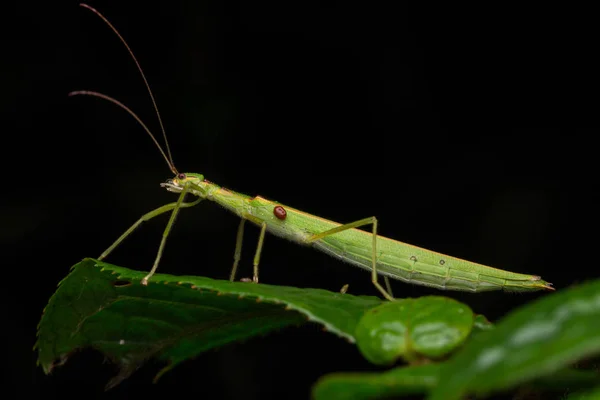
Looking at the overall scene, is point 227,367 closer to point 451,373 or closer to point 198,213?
point 198,213

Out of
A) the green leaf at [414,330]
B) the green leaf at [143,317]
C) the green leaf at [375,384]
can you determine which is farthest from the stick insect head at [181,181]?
the green leaf at [375,384]

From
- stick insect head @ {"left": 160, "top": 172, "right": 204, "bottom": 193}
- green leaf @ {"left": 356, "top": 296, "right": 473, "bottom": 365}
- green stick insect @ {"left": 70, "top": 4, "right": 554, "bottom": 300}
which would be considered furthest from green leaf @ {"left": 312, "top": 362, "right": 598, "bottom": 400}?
stick insect head @ {"left": 160, "top": 172, "right": 204, "bottom": 193}

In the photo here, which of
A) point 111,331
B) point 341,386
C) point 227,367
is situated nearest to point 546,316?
point 341,386

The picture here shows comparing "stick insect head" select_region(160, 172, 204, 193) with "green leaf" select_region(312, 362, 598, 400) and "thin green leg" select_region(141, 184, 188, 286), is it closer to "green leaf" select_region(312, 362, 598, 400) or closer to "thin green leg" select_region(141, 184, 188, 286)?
"thin green leg" select_region(141, 184, 188, 286)

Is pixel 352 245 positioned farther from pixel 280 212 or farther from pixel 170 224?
Answer: pixel 170 224

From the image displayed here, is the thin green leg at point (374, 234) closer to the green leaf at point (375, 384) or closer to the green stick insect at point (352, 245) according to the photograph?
the green stick insect at point (352, 245)
